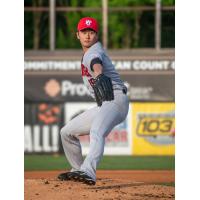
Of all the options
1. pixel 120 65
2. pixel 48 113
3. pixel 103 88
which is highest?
pixel 120 65

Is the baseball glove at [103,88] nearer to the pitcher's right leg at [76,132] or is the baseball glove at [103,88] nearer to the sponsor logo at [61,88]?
the pitcher's right leg at [76,132]

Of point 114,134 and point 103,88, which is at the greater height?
point 103,88

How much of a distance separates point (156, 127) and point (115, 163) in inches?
124

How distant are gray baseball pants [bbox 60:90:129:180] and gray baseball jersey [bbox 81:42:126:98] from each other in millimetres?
133

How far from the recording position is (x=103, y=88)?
7262mm

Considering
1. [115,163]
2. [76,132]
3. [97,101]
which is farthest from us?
[115,163]

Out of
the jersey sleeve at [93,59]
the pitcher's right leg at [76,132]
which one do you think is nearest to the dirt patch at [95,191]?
the pitcher's right leg at [76,132]

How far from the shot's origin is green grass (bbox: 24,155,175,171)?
15.4 m

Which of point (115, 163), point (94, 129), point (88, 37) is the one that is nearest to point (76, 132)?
point (94, 129)

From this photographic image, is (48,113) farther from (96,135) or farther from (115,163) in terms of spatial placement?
(96,135)

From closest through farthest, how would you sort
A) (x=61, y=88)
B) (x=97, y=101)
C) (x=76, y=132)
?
(x=97, y=101)
(x=76, y=132)
(x=61, y=88)

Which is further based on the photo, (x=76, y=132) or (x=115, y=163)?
(x=115, y=163)
